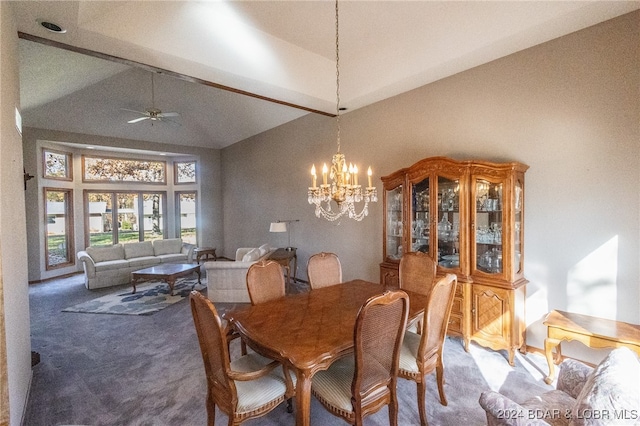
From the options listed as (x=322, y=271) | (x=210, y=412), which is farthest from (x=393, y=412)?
(x=322, y=271)

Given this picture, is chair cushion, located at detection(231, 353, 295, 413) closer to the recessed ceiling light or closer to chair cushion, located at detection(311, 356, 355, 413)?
chair cushion, located at detection(311, 356, 355, 413)

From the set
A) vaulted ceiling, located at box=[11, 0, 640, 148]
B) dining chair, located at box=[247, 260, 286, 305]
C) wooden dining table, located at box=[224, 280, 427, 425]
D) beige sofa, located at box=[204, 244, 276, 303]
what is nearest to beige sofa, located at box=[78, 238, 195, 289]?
beige sofa, located at box=[204, 244, 276, 303]

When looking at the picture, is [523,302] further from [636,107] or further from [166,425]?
[166,425]

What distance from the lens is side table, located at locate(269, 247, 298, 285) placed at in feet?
18.0

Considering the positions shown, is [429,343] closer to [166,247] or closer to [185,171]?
[166,247]

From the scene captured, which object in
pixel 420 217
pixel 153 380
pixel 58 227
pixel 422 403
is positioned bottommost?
pixel 153 380

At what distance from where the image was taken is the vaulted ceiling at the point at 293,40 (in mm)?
2586

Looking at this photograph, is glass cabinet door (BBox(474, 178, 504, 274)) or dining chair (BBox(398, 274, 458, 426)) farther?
glass cabinet door (BBox(474, 178, 504, 274))

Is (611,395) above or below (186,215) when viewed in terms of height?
below

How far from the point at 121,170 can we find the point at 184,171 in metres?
1.58

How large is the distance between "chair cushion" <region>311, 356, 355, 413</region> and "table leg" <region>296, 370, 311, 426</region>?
20 centimetres

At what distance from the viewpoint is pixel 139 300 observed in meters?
5.12

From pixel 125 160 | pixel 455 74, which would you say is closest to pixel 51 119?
pixel 125 160

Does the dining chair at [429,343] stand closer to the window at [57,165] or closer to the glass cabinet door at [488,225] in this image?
the glass cabinet door at [488,225]
